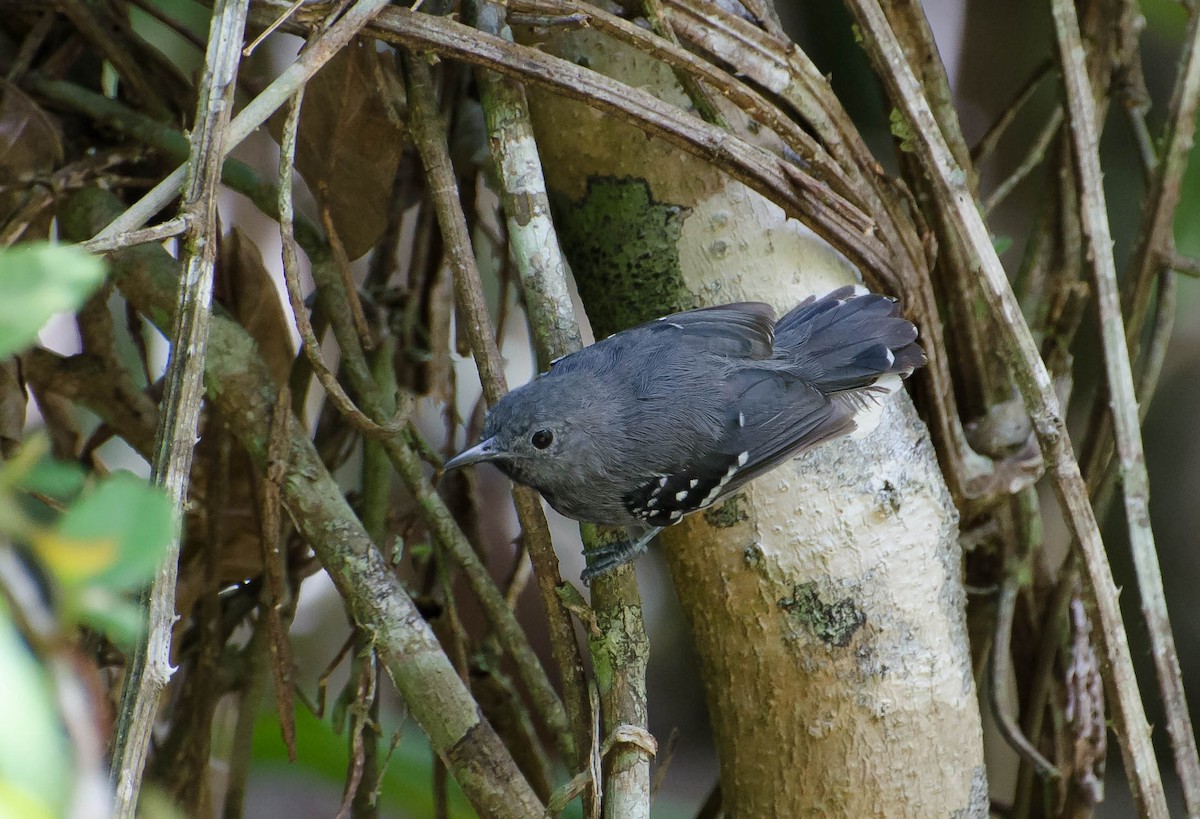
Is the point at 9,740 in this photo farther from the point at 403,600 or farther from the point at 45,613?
the point at 403,600

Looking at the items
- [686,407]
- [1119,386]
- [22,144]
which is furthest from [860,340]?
[22,144]

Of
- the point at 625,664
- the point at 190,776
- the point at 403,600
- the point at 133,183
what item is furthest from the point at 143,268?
the point at 625,664

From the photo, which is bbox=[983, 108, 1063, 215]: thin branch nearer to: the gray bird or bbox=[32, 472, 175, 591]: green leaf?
the gray bird

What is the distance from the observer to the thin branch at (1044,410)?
6.34 feet

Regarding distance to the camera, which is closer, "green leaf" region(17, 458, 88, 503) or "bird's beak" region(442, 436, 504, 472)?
"green leaf" region(17, 458, 88, 503)

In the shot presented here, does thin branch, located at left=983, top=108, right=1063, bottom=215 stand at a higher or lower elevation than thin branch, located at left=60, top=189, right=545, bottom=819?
higher

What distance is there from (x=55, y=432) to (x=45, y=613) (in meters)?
1.82

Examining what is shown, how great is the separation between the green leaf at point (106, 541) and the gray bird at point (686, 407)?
1.44 m

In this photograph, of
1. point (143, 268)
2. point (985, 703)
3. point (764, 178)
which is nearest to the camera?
point (764, 178)

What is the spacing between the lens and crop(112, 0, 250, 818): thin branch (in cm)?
105

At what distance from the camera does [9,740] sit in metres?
0.39

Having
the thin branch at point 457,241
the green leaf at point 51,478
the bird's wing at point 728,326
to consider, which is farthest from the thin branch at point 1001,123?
the green leaf at point 51,478

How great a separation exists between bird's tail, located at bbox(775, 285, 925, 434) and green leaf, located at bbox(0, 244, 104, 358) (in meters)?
1.63

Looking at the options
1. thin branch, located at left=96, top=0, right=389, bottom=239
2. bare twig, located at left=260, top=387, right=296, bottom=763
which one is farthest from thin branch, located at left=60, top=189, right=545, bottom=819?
thin branch, located at left=96, top=0, right=389, bottom=239
